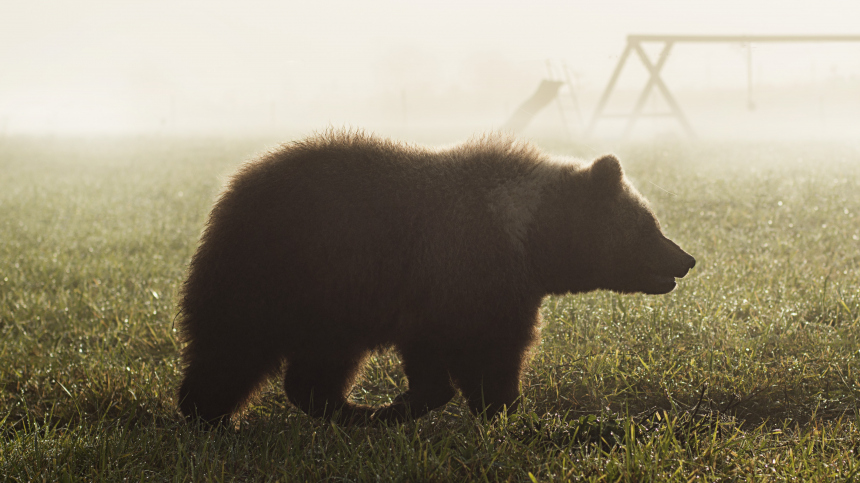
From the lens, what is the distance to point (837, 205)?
25.6ft

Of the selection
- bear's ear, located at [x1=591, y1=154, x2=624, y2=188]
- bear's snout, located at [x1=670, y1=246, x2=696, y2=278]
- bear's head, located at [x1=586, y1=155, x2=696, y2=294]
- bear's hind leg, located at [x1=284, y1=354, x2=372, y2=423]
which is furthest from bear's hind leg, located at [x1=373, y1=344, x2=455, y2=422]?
bear's snout, located at [x1=670, y1=246, x2=696, y2=278]

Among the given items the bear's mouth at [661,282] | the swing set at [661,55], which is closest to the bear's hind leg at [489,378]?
the bear's mouth at [661,282]

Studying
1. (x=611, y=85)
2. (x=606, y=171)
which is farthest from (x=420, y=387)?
(x=611, y=85)

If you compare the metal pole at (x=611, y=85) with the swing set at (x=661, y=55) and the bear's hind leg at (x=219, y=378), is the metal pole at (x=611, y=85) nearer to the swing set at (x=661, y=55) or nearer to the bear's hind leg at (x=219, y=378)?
the swing set at (x=661, y=55)

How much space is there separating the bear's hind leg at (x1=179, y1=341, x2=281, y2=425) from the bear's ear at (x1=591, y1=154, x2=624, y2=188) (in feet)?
5.72

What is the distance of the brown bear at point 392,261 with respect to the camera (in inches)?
108

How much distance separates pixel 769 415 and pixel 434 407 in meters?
1.69

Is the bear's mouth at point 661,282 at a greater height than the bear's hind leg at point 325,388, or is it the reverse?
the bear's mouth at point 661,282

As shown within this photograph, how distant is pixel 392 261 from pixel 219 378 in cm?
99

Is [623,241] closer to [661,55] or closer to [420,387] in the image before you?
[420,387]

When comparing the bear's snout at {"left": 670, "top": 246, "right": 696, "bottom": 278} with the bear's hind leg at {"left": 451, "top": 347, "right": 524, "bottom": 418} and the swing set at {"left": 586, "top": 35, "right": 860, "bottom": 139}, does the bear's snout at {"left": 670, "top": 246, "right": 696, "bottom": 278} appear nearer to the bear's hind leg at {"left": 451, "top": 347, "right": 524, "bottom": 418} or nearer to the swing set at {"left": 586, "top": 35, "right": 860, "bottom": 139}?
the bear's hind leg at {"left": 451, "top": 347, "right": 524, "bottom": 418}

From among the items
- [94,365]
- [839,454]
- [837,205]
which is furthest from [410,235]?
[837,205]

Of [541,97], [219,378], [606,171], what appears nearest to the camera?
[219,378]

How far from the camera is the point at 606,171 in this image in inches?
120
